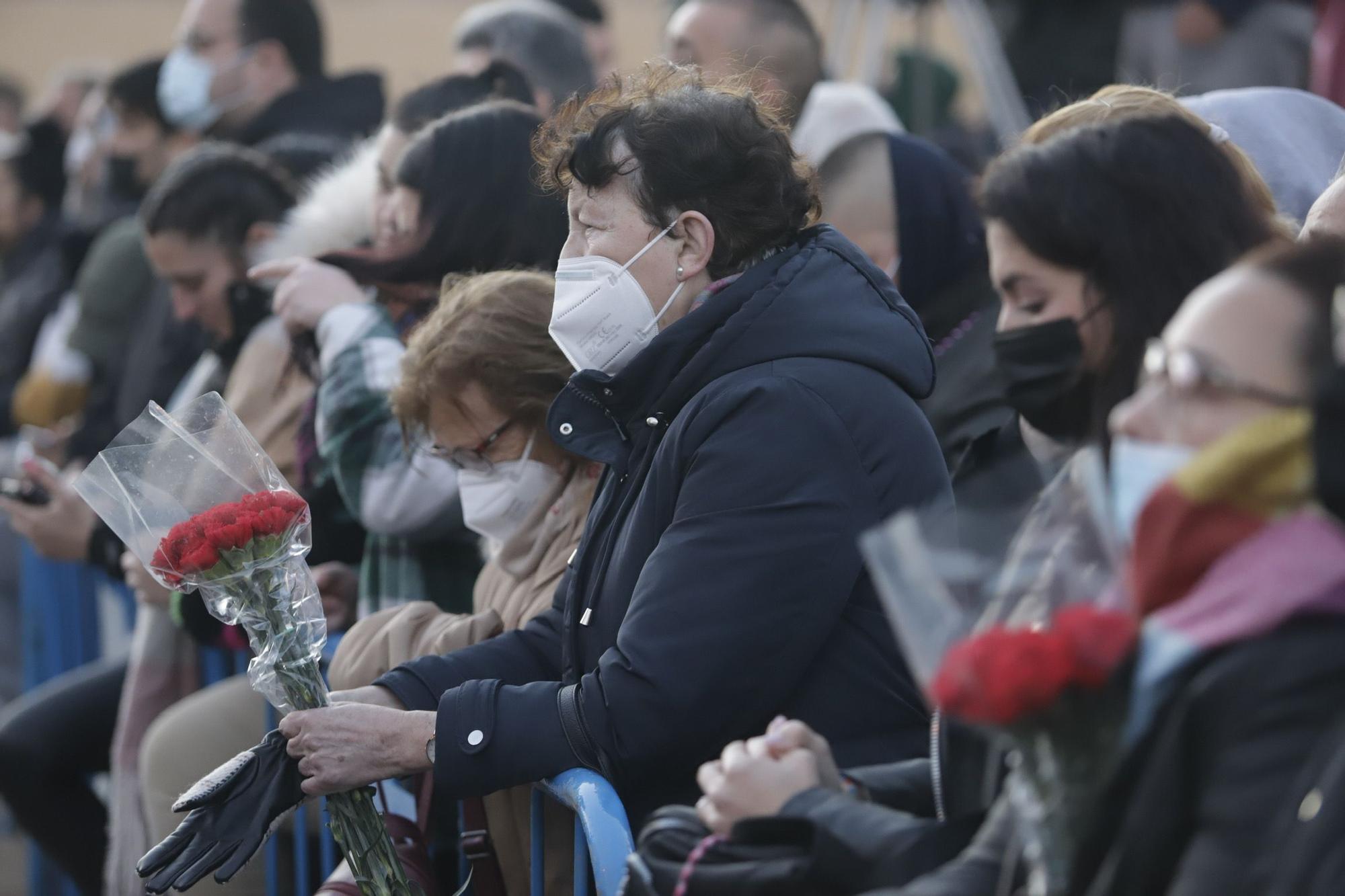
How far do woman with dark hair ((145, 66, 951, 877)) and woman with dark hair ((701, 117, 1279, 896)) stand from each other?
A: 25 cm

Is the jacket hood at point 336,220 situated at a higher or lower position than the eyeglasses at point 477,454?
higher

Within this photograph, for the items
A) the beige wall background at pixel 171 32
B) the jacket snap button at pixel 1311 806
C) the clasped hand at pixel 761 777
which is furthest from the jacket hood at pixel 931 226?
the beige wall background at pixel 171 32

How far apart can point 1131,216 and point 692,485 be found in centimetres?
78

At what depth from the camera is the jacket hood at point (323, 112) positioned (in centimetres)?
589

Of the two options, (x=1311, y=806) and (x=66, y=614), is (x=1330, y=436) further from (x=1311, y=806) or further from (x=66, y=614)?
(x=66, y=614)

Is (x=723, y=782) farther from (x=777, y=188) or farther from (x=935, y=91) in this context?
(x=935, y=91)

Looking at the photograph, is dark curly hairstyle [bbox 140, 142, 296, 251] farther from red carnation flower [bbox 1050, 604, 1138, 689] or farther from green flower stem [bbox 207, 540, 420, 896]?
red carnation flower [bbox 1050, 604, 1138, 689]

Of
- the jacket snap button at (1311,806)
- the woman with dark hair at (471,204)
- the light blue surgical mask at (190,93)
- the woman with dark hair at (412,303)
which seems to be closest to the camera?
the jacket snap button at (1311,806)

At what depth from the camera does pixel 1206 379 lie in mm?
1713

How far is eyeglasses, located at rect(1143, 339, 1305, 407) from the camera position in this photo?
5.49 feet

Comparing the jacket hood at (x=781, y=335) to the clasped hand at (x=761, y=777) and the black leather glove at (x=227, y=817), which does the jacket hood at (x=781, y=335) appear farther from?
the black leather glove at (x=227, y=817)

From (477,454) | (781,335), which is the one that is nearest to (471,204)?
(477,454)

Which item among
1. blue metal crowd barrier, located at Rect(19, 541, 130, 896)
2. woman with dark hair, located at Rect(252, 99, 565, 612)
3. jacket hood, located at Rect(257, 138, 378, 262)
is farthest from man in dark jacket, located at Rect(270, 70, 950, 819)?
blue metal crowd barrier, located at Rect(19, 541, 130, 896)

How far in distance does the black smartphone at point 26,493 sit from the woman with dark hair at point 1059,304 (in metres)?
3.27
